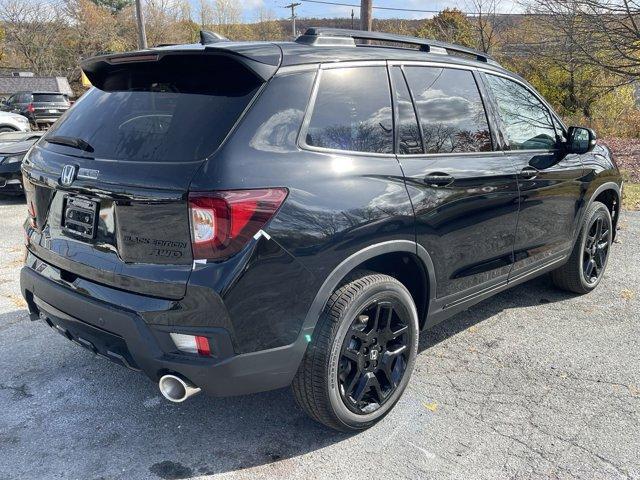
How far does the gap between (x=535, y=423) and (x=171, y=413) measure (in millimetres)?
1946

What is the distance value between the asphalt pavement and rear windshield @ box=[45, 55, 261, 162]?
4.61 feet

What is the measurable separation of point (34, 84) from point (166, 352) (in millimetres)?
26635


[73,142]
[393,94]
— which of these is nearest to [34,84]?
[73,142]

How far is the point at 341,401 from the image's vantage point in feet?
8.77

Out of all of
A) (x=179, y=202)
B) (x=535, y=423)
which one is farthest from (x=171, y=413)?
(x=535, y=423)

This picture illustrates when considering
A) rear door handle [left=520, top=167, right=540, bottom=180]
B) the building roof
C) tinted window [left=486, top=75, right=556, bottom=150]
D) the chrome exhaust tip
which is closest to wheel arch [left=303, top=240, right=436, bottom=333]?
the chrome exhaust tip

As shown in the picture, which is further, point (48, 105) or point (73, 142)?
point (48, 105)

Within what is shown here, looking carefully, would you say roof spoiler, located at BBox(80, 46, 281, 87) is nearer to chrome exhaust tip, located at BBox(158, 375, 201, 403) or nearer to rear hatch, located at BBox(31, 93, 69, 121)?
chrome exhaust tip, located at BBox(158, 375, 201, 403)

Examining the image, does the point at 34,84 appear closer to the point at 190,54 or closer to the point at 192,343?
the point at 190,54

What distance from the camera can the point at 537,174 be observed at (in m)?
3.74

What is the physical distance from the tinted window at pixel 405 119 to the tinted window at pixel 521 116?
0.91m

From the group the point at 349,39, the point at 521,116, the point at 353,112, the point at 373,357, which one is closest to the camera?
the point at 353,112

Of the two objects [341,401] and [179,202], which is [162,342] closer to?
[179,202]

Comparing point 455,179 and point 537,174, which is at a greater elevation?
point 455,179
